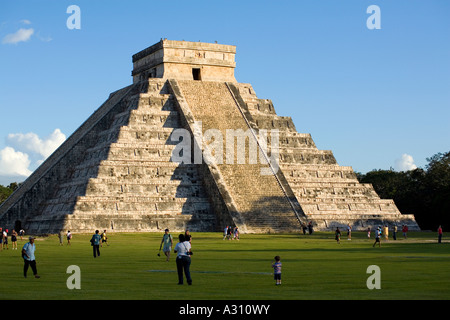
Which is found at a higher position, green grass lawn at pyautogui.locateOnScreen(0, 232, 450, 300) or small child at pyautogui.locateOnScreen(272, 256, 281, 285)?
small child at pyautogui.locateOnScreen(272, 256, 281, 285)

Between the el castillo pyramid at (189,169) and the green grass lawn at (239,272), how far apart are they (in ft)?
34.9

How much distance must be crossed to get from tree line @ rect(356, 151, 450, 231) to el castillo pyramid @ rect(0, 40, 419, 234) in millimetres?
5998

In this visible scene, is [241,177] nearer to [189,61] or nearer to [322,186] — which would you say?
[322,186]

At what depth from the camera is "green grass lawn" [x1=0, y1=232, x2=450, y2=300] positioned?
63.5 feet

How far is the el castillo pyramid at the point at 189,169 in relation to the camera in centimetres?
5238

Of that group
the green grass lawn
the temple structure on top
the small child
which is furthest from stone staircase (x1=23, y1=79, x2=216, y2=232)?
the small child

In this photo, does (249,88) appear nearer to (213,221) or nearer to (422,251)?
(213,221)

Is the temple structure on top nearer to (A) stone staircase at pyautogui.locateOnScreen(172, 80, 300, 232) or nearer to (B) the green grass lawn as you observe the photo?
(A) stone staircase at pyautogui.locateOnScreen(172, 80, 300, 232)

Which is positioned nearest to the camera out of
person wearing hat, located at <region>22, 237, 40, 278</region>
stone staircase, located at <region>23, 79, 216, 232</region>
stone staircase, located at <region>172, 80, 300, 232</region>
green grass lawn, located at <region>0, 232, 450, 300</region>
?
green grass lawn, located at <region>0, 232, 450, 300</region>

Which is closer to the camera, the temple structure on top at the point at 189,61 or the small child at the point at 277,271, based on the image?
the small child at the point at 277,271

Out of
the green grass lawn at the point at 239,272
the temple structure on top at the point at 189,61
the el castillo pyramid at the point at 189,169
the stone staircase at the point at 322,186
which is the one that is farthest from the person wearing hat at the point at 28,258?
Answer: the temple structure on top at the point at 189,61

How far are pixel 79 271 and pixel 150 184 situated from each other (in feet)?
93.5

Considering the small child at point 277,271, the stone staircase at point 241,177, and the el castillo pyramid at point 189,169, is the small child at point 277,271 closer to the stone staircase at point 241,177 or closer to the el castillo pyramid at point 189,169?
the stone staircase at point 241,177
